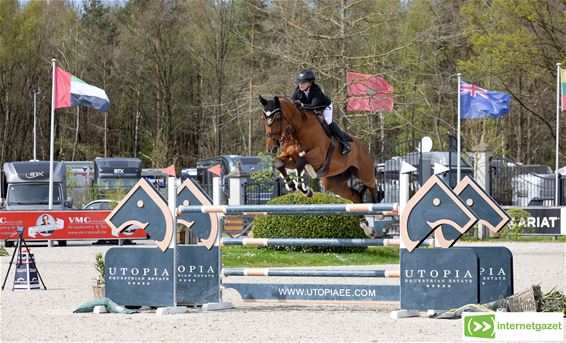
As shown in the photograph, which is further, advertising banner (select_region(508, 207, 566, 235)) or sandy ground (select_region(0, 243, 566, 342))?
advertising banner (select_region(508, 207, 566, 235))

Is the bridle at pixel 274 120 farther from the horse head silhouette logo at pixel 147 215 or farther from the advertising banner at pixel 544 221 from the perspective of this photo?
the advertising banner at pixel 544 221

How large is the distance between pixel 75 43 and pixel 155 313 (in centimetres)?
4571

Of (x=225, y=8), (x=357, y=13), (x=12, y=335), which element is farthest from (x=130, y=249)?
(x=225, y=8)

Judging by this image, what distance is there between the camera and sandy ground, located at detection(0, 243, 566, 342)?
9.00 m

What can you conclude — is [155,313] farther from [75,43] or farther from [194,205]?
[75,43]

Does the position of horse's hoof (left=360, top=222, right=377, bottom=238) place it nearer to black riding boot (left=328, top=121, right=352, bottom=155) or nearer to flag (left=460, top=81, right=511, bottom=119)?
black riding boot (left=328, top=121, right=352, bottom=155)

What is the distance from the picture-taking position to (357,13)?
2861 cm

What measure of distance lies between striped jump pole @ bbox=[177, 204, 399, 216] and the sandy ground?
45.3 inches

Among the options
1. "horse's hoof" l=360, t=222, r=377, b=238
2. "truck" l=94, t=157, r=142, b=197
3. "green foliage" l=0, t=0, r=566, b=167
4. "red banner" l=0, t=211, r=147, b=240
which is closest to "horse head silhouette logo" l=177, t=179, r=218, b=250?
"horse's hoof" l=360, t=222, r=377, b=238

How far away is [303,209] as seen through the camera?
1079 centimetres

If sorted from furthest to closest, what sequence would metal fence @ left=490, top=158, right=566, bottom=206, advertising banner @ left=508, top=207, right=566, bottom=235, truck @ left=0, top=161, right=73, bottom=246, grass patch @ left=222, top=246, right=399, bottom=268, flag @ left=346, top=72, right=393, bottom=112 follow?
metal fence @ left=490, top=158, right=566, bottom=206 < truck @ left=0, top=161, right=73, bottom=246 < advertising banner @ left=508, top=207, right=566, bottom=235 < flag @ left=346, top=72, right=393, bottom=112 < grass patch @ left=222, top=246, right=399, bottom=268

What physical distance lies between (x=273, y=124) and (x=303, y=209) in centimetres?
125

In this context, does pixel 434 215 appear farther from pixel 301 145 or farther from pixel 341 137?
pixel 301 145

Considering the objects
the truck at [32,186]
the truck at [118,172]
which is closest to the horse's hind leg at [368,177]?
the truck at [32,186]
